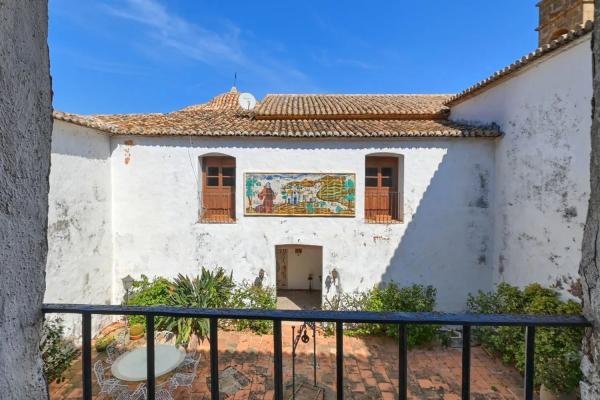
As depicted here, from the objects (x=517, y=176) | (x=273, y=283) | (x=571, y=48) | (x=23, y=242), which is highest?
(x=571, y=48)

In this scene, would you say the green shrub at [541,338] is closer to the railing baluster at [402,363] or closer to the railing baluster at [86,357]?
the railing baluster at [402,363]

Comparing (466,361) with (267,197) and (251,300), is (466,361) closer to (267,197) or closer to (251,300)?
(267,197)

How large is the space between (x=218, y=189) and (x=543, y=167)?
747cm

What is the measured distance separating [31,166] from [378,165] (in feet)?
25.1

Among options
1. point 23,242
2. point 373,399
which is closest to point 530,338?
point 23,242

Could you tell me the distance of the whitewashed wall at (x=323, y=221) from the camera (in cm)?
764

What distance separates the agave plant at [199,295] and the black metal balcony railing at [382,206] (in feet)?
13.5

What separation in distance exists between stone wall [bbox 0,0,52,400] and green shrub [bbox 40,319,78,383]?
17.7 ft

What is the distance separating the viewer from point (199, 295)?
285 inches

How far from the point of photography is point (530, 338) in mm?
1188

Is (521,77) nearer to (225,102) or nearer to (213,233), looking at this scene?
(213,233)

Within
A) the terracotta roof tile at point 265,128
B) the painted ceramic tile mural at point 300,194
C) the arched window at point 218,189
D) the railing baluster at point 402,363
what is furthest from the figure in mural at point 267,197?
the railing baluster at point 402,363

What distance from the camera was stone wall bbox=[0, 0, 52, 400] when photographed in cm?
99

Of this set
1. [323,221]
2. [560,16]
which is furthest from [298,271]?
[560,16]
